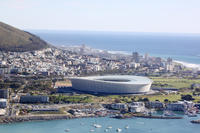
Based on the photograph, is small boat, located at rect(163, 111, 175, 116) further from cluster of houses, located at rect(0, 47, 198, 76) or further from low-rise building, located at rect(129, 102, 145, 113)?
cluster of houses, located at rect(0, 47, 198, 76)

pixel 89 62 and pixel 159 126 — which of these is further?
pixel 89 62

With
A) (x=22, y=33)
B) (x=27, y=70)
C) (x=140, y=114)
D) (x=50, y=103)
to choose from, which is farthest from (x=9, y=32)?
(x=140, y=114)

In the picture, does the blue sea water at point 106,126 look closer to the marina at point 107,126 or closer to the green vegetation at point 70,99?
the marina at point 107,126

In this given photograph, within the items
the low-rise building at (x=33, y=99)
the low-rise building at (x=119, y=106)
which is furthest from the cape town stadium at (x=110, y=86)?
the low-rise building at (x=33, y=99)

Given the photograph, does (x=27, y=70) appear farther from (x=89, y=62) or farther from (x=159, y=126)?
(x=159, y=126)

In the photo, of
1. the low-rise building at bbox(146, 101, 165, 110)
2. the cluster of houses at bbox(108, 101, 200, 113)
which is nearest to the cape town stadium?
the cluster of houses at bbox(108, 101, 200, 113)

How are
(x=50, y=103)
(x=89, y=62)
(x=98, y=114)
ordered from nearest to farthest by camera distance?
(x=98, y=114), (x=50, y=103), (x=89, y=62)
